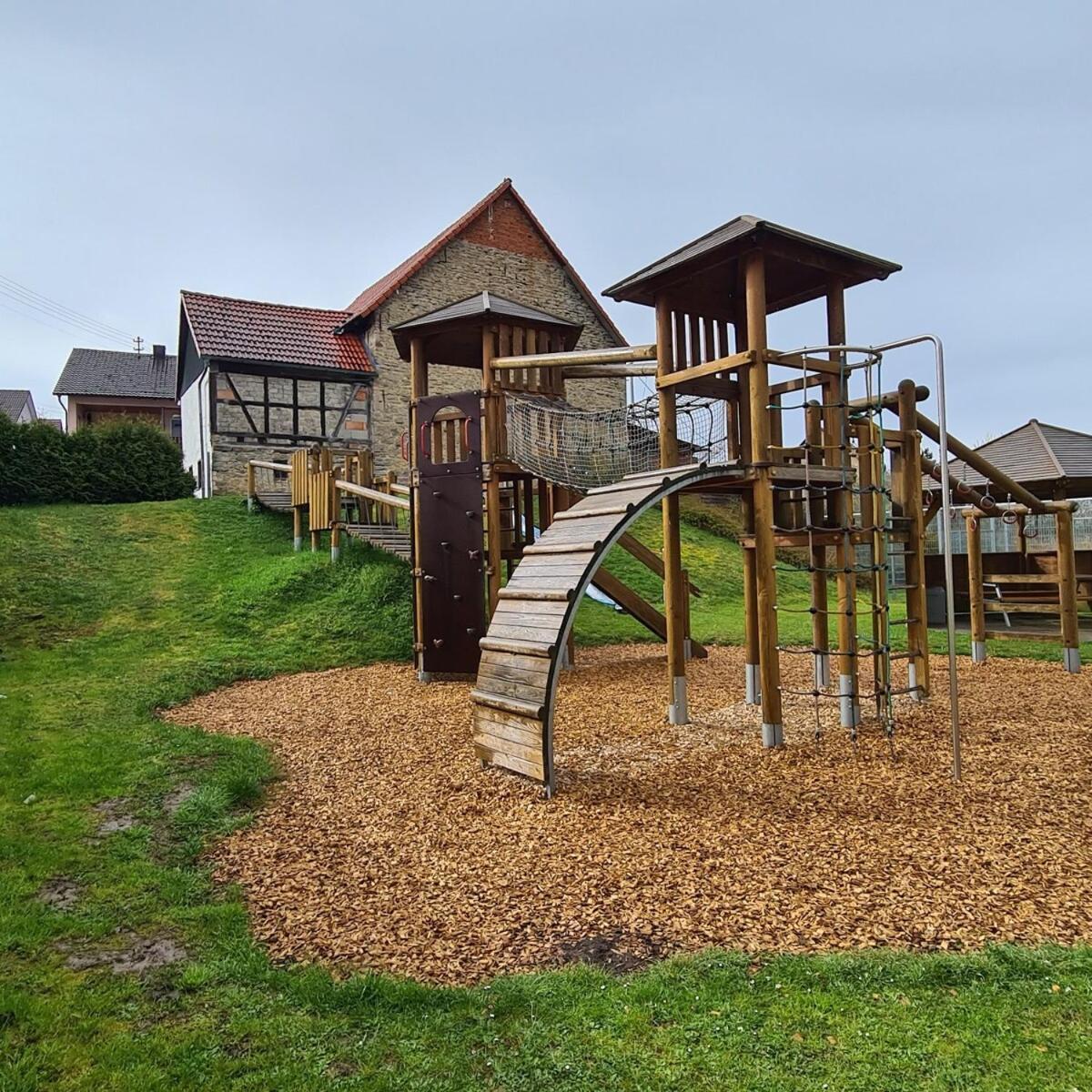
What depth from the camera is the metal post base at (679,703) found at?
23.0 ft

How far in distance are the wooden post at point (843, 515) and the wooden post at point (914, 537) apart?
0.73 meters

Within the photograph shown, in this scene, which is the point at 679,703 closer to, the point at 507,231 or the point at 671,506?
the point at 671,506

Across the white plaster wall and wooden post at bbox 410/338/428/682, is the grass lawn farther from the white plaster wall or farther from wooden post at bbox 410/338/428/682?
the white plaster wall

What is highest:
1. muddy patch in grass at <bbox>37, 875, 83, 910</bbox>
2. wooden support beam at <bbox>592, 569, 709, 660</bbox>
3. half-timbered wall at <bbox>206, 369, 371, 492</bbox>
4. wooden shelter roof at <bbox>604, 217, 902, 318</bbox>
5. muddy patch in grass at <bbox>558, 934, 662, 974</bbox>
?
half-timbered wall at <bbox>206, 369, 371, 492</bbox>

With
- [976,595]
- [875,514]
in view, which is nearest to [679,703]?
[875,514]

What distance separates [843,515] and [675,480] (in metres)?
1.61

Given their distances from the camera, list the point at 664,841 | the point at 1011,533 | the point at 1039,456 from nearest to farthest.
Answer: the point at 664,841, the point at 1039,456, the point at 1011,533

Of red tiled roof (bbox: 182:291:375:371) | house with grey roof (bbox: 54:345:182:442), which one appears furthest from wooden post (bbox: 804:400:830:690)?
house with grey roof (bbox: 54:345:182:442)

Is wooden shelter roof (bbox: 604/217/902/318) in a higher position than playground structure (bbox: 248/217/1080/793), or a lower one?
higher

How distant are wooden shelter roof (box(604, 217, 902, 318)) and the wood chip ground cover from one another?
3750 mm

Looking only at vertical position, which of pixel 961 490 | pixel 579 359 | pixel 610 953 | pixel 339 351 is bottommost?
pixel 610 953

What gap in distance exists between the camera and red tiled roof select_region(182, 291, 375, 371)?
806 inches

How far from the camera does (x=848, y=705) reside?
6.50m

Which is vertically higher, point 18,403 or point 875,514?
point 18,403
